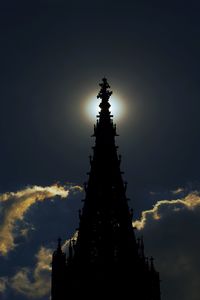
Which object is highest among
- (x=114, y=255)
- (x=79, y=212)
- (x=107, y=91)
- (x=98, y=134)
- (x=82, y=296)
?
(x=107, y=91)

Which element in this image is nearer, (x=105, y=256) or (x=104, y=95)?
(x=105, y=256)

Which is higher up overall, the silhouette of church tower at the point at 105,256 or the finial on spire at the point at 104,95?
the finial on spire at the point at 104,95

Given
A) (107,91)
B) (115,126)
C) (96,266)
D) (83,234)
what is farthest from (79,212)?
(107,91)

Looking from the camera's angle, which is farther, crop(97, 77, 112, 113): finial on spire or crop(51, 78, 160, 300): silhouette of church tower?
crop(97, 77, 112, 113): finial on spire

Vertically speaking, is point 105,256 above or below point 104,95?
below

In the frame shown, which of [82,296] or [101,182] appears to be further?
[101,182]

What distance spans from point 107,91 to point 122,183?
1237 cm

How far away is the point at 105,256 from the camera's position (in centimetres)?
5509

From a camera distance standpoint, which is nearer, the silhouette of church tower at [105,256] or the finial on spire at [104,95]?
the silhouette of church tower at [105,256]

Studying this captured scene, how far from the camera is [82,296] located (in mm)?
53250

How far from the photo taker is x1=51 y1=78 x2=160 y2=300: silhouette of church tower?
53656mm

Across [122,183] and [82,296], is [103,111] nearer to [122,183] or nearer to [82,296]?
[122,183]

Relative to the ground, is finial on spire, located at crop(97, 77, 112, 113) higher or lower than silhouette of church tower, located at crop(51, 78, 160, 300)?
higher

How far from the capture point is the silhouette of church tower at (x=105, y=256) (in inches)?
2112
